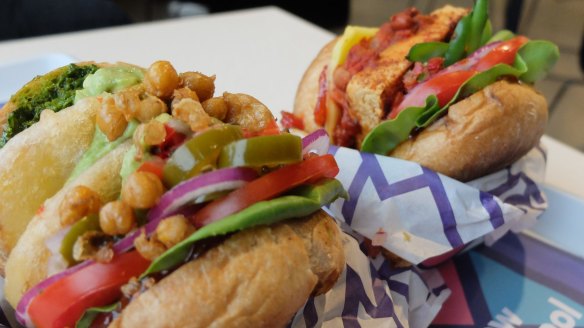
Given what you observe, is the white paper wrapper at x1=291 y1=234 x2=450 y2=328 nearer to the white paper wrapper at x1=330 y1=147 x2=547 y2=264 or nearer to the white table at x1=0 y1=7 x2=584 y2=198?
the white paper wrapper at x1=330 y1=147 x2=547 y2=264

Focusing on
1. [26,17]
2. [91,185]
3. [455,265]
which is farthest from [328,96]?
[26,17]

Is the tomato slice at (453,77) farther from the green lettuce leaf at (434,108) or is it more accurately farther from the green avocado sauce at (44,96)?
the green avocado sauce at (44,96)

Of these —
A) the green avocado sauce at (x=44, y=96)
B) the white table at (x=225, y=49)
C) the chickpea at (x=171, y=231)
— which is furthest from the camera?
the white table at (x=225, y=49)

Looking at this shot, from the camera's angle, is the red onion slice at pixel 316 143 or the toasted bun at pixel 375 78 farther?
the toasted bun at pixel 375 78

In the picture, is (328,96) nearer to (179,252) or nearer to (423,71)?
(423,71)

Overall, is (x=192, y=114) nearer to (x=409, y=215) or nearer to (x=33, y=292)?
(x=33, y=292)

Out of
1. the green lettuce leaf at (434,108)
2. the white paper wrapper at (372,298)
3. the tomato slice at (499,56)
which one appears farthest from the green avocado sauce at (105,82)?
the tomato slice at (499,56)
